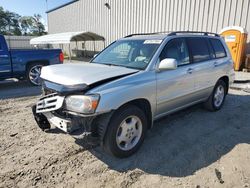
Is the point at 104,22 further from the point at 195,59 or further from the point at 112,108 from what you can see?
the point at 112,108

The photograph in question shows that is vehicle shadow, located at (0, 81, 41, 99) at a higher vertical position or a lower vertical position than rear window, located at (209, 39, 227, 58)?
lower

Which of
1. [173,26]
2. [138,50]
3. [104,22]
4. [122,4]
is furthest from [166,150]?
[104,22]

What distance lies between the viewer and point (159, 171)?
2.98 meters

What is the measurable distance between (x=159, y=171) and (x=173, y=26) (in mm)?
11496

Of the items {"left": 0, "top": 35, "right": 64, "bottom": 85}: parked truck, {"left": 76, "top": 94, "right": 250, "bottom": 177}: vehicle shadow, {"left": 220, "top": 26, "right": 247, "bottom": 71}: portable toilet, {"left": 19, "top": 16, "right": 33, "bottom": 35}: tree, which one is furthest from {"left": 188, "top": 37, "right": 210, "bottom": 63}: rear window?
{"left": 19, "top": 16, "right": 33, "bottom": 35}: tree

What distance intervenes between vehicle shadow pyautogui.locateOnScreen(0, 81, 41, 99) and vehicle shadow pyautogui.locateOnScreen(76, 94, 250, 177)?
4.16 meters

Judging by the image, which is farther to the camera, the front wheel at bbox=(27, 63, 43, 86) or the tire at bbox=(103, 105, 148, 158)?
the front wheel at bbox=(27, 63, 43, 86)

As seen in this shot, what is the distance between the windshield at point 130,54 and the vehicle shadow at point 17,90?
374 cm

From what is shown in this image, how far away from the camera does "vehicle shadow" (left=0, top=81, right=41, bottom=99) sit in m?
6.91

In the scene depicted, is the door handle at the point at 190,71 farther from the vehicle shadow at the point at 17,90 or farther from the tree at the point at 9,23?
the tree at the point at 9,23

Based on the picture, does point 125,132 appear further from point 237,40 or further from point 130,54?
point 237,40

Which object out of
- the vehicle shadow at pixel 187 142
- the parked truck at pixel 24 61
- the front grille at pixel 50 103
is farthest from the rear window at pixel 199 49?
the parked truck at pixel 24 61

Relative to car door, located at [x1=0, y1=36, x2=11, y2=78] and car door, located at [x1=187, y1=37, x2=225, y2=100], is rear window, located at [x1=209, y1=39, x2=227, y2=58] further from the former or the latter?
car door, located at [x1=0, y1=36, x2=11, y2=78]

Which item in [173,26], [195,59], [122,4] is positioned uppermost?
[122,4]
